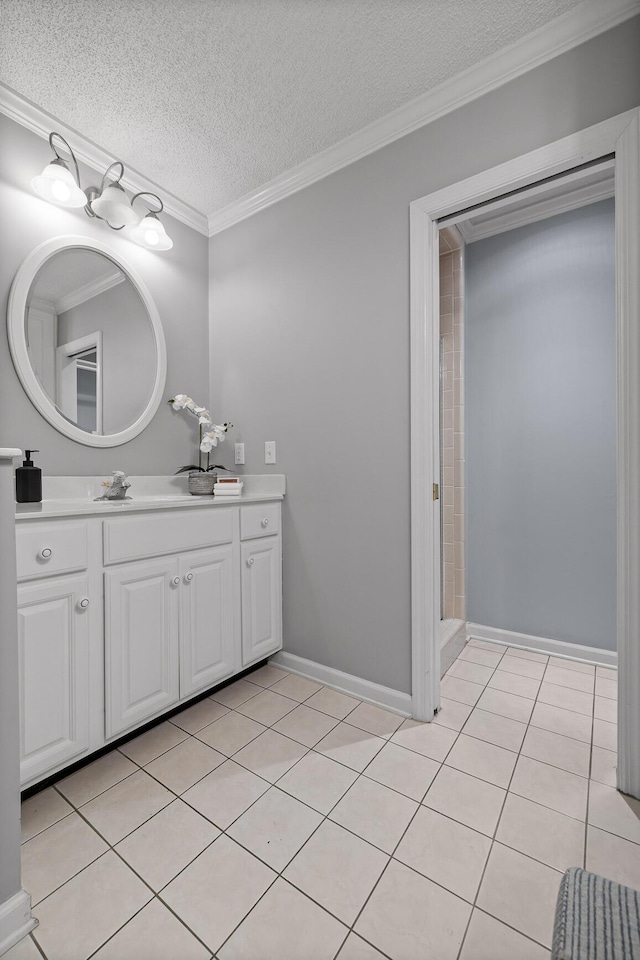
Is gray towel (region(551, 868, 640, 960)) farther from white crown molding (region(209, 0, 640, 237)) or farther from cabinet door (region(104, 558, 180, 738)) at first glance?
white crown molding (region(209, 0, 640, 237))

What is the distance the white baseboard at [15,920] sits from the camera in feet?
3.10

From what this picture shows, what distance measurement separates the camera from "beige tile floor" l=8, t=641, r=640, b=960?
974mm

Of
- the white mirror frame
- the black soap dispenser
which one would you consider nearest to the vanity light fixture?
the white mirror frame

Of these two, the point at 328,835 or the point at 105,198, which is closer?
the point at 328,835

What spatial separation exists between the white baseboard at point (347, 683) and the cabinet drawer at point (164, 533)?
0.76 m

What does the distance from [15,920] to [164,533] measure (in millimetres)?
1044

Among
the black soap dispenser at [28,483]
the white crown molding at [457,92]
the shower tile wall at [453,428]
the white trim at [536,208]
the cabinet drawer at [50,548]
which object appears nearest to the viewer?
the cabinet drawer at [50,548]

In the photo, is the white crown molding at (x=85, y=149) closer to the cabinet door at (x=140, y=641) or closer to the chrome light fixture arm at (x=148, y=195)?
the chrome light fixture arm at (x=148, y=195)

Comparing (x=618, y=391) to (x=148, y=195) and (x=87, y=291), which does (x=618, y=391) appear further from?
(x=148, y=195)

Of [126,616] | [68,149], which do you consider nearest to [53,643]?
[126,616]

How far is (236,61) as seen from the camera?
157 cm

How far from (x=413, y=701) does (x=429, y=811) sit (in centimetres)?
50

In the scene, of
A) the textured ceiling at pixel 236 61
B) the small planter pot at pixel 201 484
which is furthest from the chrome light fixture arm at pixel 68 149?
the small planter pot at pixel 201 484

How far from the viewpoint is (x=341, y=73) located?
1627mm
